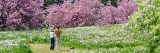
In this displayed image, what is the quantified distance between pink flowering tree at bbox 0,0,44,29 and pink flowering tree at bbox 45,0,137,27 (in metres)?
6.88

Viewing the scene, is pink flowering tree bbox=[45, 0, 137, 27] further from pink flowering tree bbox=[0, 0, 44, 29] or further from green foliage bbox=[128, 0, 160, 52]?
green foliage bbox=[128, 0, 160, 52]

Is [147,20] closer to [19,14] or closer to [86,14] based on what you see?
[19,14]

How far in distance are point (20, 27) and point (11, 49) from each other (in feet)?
115

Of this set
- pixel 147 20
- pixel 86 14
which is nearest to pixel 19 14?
pixel 86 14

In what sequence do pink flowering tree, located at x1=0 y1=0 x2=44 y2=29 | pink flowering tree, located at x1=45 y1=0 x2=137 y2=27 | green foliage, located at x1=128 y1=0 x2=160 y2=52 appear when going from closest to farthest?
green foliage, located at x1=128 y1=0 x2=160 y2=52 → pink flowering tree, located at x1=0 y1=0 x2=44 y2=29 → pink flowering tree, located at x1=45 y1=0 x2=137 y2=27

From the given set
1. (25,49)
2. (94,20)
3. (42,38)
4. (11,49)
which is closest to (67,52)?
(25,49)

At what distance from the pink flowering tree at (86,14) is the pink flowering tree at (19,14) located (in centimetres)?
688

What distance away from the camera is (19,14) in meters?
57.5

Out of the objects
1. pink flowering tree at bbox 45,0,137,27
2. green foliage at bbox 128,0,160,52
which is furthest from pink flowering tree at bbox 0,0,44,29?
green foliage at bbox 128,0,160,52

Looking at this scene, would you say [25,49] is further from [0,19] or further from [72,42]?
[0,19]

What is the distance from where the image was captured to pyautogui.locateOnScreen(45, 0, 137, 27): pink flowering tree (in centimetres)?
A: 6525

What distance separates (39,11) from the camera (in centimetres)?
6053

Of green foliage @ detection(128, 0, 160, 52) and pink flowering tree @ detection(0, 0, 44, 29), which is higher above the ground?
green foliage @ detection(128, 0, 160, 52)

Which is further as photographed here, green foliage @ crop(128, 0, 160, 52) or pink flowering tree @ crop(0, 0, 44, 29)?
pink flowering tree @ crop(0, 0, 44, 29)
